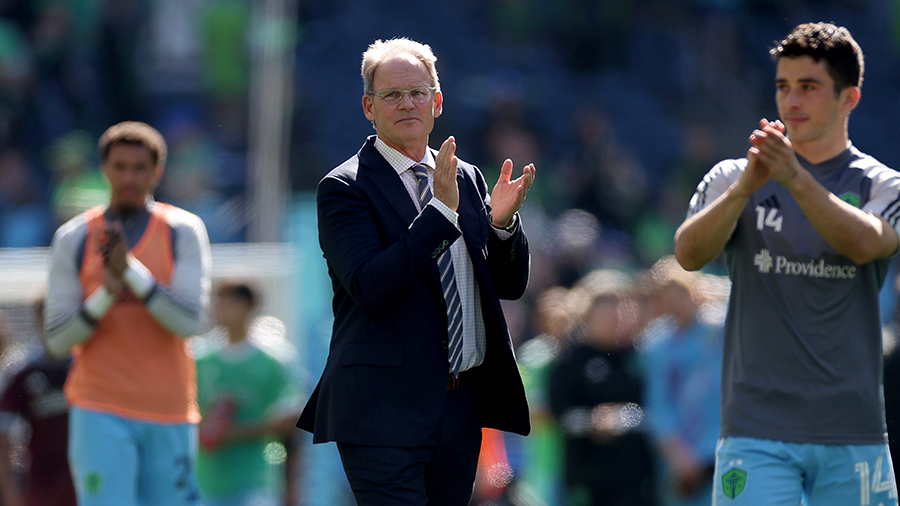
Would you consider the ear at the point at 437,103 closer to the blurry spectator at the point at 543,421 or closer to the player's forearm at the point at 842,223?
the player's forearm at the point at 842,223

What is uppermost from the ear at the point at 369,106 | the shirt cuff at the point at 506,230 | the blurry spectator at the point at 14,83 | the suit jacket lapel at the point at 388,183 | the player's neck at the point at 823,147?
the blurry spectator at the point at 14,83

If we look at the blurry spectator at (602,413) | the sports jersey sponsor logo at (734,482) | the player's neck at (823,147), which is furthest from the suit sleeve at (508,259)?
the blurry spectator at (602,413)

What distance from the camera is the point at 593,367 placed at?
711cm

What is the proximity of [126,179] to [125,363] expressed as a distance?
88cm

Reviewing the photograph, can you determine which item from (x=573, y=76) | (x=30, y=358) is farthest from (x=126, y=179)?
(x=573, y=76)

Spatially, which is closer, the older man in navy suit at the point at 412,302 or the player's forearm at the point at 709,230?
the older man in navy suit at the point at 412,302

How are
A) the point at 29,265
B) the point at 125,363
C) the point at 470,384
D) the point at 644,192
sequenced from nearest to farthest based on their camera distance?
the point at 470,384 < the point at 125,363 < the point at 29,265 < the point at 644,192

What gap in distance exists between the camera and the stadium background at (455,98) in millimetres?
12961

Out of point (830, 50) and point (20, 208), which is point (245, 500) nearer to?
point (830, 50)

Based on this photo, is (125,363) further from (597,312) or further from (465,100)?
(465,100)

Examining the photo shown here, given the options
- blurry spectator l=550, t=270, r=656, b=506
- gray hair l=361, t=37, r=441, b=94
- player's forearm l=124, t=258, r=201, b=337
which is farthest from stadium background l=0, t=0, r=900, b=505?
gray hair l=361, t=37, r=441, b=94

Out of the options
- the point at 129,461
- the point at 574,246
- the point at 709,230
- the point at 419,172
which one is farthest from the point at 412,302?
the point at 574,246

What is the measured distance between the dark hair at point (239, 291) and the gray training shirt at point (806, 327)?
12.4 feet

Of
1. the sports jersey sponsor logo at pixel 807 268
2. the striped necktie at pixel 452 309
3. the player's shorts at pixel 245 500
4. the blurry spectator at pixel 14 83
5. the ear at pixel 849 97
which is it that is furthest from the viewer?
the blurry spectator at pixel 14 83
